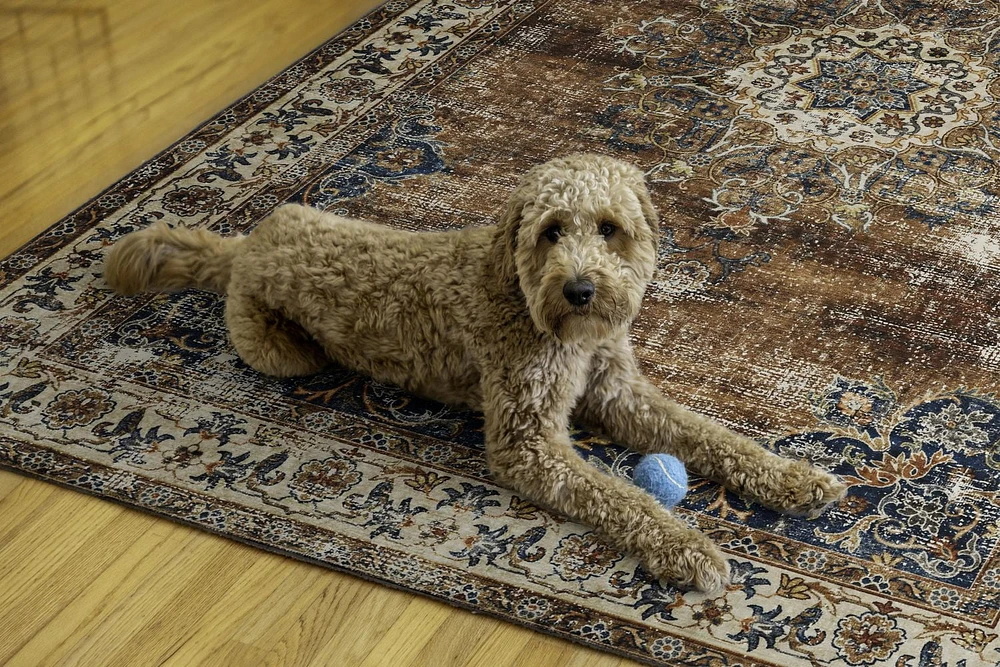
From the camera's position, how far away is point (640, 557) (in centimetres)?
237

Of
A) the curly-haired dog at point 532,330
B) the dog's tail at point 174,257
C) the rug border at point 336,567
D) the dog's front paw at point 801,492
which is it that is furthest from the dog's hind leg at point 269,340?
the dog's front paw at point 801,492

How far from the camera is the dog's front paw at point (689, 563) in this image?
7.51 ft

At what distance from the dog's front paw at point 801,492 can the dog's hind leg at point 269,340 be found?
1055mm

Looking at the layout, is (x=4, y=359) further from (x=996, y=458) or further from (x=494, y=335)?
(x=996, y=458)

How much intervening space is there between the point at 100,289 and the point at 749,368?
1624 millimetres

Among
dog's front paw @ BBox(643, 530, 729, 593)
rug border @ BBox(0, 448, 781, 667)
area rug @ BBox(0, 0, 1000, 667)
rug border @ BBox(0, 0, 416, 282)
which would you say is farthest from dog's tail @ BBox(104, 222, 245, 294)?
dog's front paw @ BBox(643, 530, 729, 593)

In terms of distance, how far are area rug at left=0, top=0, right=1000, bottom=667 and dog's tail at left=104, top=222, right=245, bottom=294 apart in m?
0.09

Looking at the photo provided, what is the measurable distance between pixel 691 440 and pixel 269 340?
954 millimetres

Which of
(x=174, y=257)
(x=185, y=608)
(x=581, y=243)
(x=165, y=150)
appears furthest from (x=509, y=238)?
(x=165, y=150)

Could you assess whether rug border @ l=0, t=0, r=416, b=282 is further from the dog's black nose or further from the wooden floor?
the dog's black nose

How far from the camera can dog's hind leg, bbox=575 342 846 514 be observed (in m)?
2.48

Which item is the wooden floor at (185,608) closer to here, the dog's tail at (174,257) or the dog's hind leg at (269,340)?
the dog's hind leg at (269,340)

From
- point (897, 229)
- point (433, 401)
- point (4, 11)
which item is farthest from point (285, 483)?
Answer: point (4, 11)

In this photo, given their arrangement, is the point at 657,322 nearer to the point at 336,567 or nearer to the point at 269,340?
the point at 269,340
